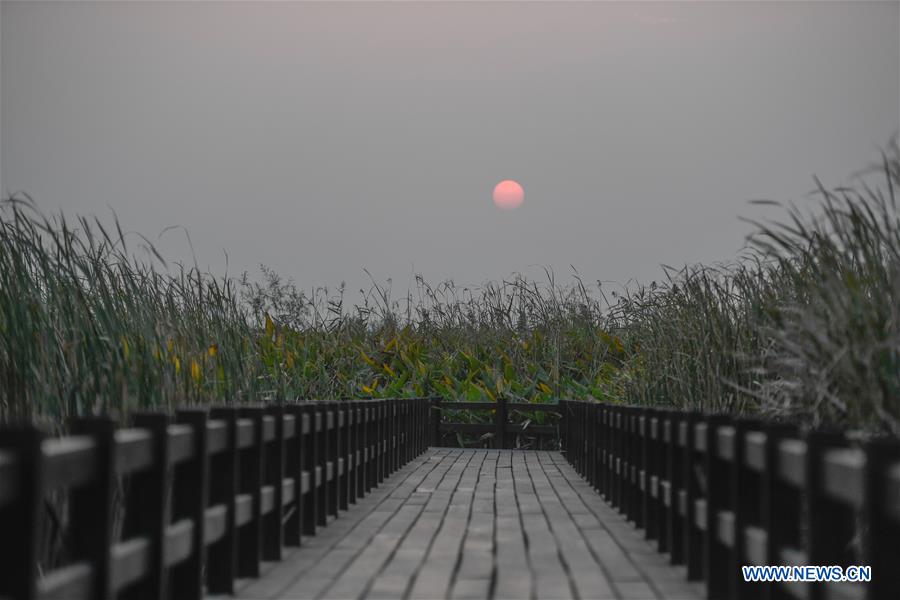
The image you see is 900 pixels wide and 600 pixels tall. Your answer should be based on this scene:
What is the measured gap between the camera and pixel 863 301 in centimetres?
489

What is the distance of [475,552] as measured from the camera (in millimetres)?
6156

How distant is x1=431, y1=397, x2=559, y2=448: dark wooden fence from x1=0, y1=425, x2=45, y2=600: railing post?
43.7ft

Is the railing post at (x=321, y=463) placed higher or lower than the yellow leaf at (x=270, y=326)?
lower

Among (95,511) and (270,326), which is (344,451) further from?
→ (270,326)

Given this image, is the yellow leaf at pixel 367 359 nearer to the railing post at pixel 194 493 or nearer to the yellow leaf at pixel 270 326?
the yellow leaf at pixel 270 326

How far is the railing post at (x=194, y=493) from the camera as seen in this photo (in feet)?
15.0

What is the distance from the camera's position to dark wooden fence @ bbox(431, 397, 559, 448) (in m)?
16.1

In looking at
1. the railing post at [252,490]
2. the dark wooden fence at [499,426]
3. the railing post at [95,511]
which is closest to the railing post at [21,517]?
the railing post at [95,511]

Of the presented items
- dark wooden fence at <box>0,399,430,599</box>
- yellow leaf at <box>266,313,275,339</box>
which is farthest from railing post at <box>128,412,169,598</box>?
yellow leaf at <box>266,313,275,339</box>

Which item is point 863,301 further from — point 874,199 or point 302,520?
point 302,520

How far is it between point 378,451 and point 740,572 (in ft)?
20.0

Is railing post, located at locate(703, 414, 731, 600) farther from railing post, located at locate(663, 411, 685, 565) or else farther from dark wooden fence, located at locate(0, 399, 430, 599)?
dark wooden fence, located at locate(0, 399, 430, 599)

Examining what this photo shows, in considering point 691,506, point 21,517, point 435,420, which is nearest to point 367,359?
point 435,420

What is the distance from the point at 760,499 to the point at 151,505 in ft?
8.03
